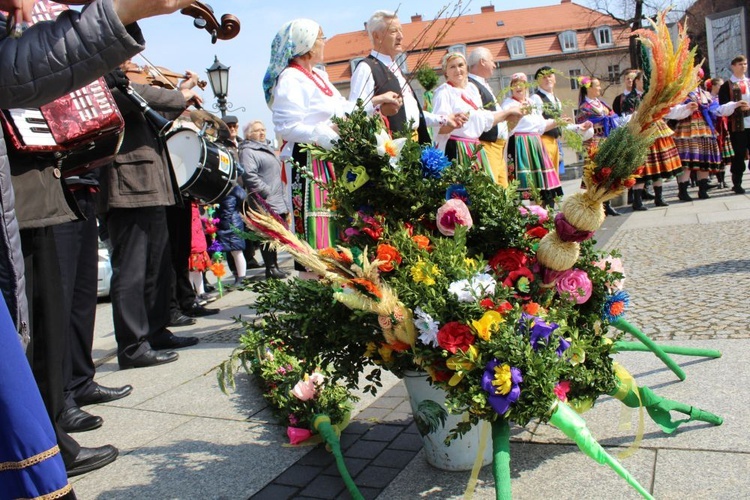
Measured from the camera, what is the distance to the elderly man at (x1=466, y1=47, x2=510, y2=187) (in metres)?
6.16

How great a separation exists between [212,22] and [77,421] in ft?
6.41

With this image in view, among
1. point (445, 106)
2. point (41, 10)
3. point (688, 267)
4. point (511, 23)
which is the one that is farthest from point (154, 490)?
point (511, 23)

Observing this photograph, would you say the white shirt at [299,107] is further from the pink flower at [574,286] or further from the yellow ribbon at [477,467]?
the yellow ribbon at [477,467]

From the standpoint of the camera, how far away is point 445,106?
5973mm

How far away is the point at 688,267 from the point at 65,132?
497 centimetres

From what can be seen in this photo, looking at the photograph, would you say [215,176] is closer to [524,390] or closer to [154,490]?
[154,490]

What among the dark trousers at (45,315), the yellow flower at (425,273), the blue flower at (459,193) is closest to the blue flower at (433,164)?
the blue flower at (459,193)

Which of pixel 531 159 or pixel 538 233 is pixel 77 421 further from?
pixel 531 159

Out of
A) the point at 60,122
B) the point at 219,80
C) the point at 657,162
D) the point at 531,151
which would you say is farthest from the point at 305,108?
the point at 219,80

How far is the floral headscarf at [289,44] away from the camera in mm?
4145

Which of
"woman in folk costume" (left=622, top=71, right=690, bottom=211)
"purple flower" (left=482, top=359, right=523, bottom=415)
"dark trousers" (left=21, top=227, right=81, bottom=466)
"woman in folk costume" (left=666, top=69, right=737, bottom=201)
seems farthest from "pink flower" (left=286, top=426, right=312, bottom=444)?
"woman in folk costume" (left=666, top=69, right=737, bottom=201)

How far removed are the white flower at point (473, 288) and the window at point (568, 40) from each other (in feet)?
188

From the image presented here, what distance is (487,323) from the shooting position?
2037mm

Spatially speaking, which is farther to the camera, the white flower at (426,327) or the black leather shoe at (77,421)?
the black leather shoe at (77,421)
